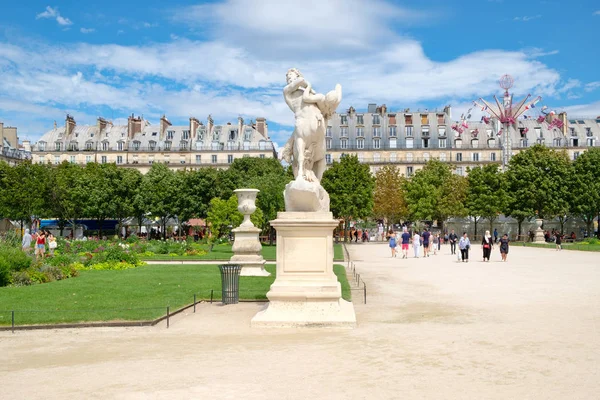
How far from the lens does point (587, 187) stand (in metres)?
55.2

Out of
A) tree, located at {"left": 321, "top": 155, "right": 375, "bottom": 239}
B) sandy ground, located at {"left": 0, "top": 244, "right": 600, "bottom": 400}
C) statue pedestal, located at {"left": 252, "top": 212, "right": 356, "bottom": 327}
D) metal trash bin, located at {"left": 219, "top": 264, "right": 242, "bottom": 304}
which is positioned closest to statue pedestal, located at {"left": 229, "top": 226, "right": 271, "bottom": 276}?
metal trash bin, located at {"left": 219, "top": 264, "right": 242, "bottom": 304}

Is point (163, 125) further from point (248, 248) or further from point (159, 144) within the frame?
point (248, 248)

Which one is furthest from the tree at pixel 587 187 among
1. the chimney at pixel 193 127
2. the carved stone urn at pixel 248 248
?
the chimney at pixel 193 127

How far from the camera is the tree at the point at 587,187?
54.9m

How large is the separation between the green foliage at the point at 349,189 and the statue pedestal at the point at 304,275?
45.3m

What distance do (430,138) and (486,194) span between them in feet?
97.7

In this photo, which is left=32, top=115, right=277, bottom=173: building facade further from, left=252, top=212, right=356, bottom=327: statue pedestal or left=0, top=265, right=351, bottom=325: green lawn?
left=252, top=212, right=356, bottom=327: statue pedestal

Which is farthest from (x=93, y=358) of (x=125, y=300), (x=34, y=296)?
(x=34, y=296)

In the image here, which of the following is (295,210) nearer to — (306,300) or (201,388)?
(306,300)

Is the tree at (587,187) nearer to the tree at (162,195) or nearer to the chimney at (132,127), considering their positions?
the tree at (162,195)

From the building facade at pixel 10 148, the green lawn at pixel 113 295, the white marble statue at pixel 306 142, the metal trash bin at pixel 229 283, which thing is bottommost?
the green lawn at pixel 113 295

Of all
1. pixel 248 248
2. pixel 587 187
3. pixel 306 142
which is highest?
pixel 587 187

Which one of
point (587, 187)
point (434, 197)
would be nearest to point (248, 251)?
point (587, 187)

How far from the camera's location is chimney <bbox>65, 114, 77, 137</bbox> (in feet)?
290
